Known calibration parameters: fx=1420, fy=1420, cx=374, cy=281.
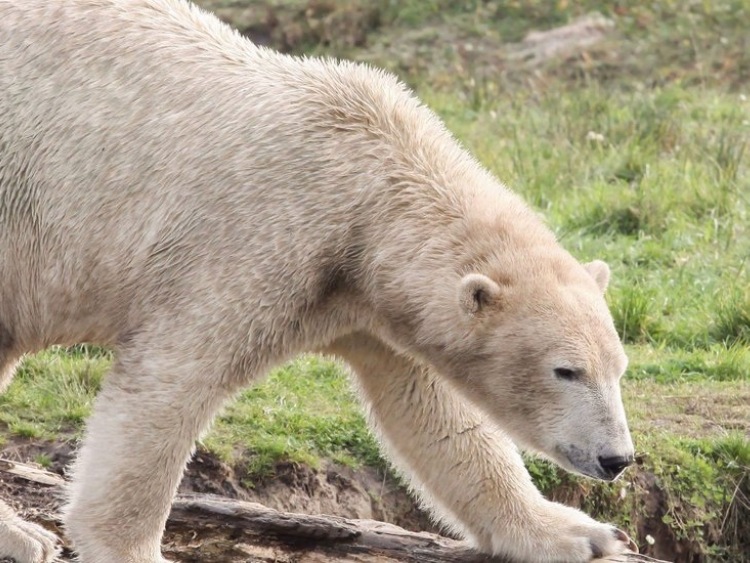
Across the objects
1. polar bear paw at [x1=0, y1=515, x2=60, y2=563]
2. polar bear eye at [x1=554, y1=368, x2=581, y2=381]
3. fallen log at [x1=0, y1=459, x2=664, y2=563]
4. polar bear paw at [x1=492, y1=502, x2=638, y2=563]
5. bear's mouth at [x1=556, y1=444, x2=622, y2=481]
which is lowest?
polar bear paw at [x1=0, y1=515, x2=60, y2=563]

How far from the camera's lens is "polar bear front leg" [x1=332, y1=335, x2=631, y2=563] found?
17.6 ft

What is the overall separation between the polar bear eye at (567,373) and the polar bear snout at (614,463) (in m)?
0.28

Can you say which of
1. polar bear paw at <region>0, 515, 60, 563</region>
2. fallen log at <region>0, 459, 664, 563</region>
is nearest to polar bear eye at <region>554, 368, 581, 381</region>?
fallen log at <region>0, 459, 664, 563</region>

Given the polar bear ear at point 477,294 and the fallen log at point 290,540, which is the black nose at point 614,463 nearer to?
the polar bear ear at point 477,294

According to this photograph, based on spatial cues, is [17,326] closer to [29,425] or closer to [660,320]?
[29,425]

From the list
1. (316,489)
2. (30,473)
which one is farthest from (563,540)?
(30,473)

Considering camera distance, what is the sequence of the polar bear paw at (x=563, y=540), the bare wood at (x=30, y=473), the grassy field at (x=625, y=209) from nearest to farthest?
the polar bear paw at (x=563, y=540) < the bare wood at (x=30, y=473) < the grassy field at (x=625, y=209)

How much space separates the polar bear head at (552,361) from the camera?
185 inches

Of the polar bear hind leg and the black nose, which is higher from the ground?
the black nose

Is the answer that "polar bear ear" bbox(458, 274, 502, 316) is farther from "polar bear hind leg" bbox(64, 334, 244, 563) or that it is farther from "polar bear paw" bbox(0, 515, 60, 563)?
"polar bear paw" bbox(0, 515, 60, 563)

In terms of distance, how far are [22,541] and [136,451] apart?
2.54ft

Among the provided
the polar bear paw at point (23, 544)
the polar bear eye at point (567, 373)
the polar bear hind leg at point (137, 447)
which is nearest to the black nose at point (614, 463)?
the polar bear eye at point (567, 373)

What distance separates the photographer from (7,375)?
221 inches

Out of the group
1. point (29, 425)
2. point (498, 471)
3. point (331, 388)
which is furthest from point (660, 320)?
point (29, 425)
